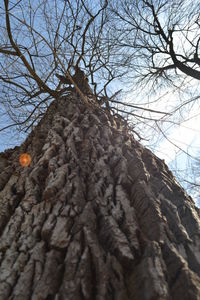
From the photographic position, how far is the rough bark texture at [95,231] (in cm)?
70

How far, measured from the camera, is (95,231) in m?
0.91

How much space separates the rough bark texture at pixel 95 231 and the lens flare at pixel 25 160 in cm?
10

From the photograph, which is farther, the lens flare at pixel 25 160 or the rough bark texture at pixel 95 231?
the lens flare at pixel 25 160

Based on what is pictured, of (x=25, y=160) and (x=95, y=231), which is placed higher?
(x=25, y=160)

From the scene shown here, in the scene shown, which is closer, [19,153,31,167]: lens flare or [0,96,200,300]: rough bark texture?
[0,96,200,300]: rough bark texture

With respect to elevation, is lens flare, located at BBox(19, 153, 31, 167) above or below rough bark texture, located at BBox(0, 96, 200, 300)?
above

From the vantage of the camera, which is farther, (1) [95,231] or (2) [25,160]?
(2) [25,160]

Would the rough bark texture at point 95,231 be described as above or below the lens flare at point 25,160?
below

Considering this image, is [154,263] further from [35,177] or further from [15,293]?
[35,177]

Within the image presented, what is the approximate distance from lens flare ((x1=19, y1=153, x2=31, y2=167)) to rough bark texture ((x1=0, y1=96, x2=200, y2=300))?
0.10 metres

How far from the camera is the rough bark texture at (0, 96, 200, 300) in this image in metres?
0.70

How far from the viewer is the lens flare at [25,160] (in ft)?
5.55

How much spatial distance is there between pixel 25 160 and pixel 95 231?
3.79 ft

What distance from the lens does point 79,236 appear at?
872 mm
